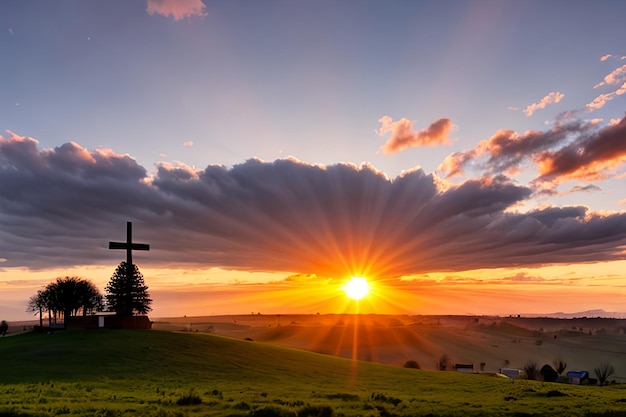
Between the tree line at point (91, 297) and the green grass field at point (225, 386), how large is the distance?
1086 cm

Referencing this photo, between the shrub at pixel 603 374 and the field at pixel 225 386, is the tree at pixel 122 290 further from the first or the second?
the shrub at pixel 603 374

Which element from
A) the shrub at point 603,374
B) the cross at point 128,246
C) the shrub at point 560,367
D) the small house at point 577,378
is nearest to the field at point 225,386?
the cross at point 128,246

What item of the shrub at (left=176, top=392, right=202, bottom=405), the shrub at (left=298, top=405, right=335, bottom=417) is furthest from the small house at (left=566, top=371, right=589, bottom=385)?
the shrub at (left=176, top=392, right=202, bottom=405)

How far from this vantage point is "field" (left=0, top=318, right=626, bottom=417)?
28.9m

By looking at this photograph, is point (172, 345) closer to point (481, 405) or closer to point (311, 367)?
point (311, 367)

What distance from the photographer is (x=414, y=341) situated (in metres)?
181

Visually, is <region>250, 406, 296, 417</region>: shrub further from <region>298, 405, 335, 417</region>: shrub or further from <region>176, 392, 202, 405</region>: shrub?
<region>176, 392, 202, 405</region>: shrub

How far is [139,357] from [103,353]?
4.66 m

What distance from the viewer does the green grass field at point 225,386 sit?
28.9m

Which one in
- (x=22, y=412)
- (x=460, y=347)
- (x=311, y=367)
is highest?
(x=22, y=412)

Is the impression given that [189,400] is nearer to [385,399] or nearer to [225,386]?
[225,386]

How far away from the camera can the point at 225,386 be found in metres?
40.7

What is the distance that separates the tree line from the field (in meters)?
10.7

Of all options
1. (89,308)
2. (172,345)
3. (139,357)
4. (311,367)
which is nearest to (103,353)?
(139,357)
